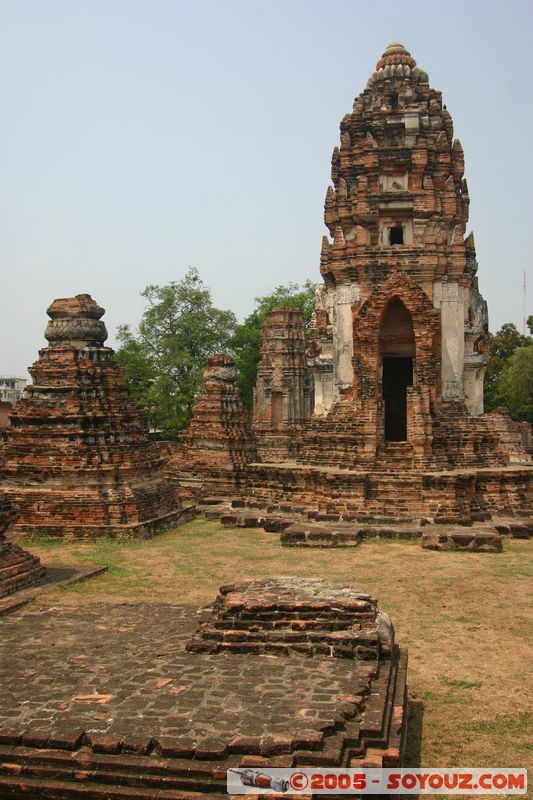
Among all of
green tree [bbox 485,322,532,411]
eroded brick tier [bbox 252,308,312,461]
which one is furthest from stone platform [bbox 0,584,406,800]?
green tree [bbox 485,322,532,411]

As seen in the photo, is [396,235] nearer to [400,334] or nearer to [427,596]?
[400,334]

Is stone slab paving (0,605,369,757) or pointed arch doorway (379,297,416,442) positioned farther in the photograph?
pointed arch doorway (379,297,416,442)

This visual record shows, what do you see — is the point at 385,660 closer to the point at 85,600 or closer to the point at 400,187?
the point at 85,600

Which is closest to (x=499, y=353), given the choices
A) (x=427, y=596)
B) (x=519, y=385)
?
(x=519, y=385)

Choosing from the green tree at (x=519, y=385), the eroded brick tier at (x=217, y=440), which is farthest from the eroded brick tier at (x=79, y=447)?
the green tree at (x=519, y=385)

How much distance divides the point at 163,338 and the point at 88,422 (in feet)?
77.5

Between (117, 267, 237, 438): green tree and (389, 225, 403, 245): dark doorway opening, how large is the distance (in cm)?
1866

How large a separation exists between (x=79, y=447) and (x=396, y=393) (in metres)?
8.32

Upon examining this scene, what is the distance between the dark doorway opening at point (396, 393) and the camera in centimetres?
1823

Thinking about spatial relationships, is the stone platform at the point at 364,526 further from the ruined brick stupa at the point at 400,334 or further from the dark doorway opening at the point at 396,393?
the dark doorway opening at the point at 396,393

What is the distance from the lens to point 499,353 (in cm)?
4494

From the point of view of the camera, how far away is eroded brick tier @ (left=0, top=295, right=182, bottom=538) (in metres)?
13.1

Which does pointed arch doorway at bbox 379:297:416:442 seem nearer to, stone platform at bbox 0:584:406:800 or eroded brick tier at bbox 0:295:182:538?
eroded brick tier at bbox 0:295:182:538

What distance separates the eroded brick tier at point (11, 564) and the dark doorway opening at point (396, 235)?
1164 cm
